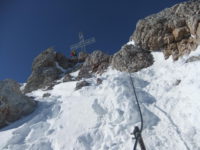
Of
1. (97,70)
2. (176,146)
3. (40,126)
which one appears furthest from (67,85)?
(176,146)

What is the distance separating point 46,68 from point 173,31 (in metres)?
18.1

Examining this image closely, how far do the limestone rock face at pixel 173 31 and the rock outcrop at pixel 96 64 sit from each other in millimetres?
4403

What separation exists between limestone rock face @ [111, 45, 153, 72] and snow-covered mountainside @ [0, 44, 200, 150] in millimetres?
3629

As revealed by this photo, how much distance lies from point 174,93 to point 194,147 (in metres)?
3.65

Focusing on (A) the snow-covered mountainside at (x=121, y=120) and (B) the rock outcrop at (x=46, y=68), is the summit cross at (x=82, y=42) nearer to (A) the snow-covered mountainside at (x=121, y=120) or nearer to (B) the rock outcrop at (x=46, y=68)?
(B) the rock outcrop at (x=46, y=68)

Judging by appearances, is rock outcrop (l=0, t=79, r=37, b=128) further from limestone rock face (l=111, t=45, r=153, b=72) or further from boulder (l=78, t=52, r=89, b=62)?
boulder (l=78, t=52, r=89, b=62)

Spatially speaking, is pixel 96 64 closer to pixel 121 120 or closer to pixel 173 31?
pixel 173 31

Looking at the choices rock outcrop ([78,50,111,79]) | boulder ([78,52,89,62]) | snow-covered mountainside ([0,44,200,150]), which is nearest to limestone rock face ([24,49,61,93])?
boulder ([78,52,89,62])

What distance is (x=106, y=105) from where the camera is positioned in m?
9.04

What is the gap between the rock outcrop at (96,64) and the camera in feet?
64.8

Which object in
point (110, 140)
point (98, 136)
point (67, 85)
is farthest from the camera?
point (67, 85)

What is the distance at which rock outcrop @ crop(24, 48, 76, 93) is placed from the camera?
23.1 meters

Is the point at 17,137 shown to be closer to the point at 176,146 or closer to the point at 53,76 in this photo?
the point at 176,146

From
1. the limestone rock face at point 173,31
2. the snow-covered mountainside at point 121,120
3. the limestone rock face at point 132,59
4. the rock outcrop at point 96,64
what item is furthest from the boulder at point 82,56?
the snow-covered mountainside at point 121,120
